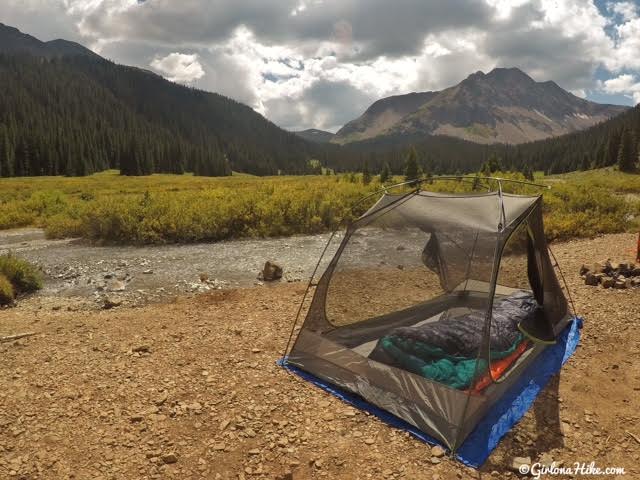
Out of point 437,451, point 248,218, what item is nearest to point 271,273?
point 248,218

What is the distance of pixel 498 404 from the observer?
5277 millimetres

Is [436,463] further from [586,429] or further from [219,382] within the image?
[219,382]

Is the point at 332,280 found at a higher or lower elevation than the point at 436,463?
higher

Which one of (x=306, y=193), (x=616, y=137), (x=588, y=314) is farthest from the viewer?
(x=616, y=137)

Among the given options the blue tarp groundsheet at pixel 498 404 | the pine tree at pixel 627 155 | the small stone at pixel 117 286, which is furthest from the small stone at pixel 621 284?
the pine tree at pixel 627 155

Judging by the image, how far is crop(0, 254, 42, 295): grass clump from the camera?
33.8ft

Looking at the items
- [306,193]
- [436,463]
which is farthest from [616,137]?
[436,463]

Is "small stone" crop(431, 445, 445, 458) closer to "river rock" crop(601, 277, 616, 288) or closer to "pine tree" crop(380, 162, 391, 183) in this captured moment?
"river rock" crop(601, 277, 616, 288)

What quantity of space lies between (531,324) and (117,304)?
335 inches

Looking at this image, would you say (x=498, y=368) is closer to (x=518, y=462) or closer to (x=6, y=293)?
(x=518, y=462)

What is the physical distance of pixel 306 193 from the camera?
22984 millimetres

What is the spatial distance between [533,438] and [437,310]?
2847 mm

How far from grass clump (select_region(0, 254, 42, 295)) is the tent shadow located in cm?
1100

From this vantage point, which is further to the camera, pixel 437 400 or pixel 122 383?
pixel 122 383
